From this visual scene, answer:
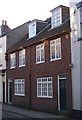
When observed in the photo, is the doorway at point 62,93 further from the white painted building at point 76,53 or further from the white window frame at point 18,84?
the white window frame at point 18,84

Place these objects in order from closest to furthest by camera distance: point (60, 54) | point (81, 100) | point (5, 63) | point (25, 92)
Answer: point (81, 100) < point (60, 54) < point (25, 92) < point (5, 63)

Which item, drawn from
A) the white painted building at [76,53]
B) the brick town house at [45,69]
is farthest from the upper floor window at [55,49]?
the white painted building at [76,53]

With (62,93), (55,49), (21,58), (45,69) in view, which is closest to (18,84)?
(21,58)

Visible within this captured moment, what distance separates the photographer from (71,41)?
19812mm

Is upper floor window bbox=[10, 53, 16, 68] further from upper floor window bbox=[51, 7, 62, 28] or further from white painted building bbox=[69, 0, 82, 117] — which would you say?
white painted building bbox=[69, 0, 82, 117]

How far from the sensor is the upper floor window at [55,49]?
2172cm

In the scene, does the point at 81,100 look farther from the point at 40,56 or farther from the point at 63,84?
the point at 40,56

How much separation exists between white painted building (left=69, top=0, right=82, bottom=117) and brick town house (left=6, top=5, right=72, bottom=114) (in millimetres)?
546

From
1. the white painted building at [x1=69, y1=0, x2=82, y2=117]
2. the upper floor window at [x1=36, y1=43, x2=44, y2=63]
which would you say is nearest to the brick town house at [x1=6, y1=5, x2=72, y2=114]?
the upper floor window at [x1=36, y1=43, x2=44, y2=63]

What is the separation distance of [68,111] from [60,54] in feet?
14.3

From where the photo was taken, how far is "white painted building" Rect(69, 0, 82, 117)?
734 inches

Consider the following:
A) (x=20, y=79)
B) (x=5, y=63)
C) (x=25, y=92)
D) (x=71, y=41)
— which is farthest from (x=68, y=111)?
(x=5, y=63)

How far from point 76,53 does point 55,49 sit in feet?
10.9

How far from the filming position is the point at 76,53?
1920cm
